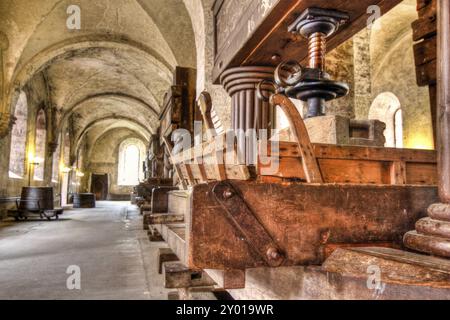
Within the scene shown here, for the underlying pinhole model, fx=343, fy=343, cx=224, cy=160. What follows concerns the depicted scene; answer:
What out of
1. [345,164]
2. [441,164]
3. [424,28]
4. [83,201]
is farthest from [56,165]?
[441,164]

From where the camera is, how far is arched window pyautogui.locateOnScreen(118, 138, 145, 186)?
31.5 metres

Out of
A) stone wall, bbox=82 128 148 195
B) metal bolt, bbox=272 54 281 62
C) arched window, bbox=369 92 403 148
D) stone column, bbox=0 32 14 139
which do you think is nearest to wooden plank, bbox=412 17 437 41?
metal bolt, bbox=272 54 281 62

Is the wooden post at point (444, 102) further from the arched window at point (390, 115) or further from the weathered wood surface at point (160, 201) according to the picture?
the arched window at point (390, 115)

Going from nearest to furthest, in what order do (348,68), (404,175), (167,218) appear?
(404,175), (167,218), (348,68)

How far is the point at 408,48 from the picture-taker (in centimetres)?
1162

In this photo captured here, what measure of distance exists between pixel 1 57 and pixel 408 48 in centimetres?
1311

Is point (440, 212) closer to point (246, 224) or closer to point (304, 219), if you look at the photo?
point (304, 219)

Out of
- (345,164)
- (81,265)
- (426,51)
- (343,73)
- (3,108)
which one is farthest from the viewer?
(3,108)

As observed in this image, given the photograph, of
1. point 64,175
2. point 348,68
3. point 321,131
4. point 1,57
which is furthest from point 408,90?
point 64,175

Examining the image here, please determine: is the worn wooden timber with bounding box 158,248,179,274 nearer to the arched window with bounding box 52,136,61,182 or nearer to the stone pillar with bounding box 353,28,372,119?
the stone pillar with bounding box 353,28,372,119

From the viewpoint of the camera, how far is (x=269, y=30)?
11.1 feet

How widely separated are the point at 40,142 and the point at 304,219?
16722mm

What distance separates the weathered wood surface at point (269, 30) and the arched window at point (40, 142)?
13.3 metres

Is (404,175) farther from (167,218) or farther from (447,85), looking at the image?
(167,218)
